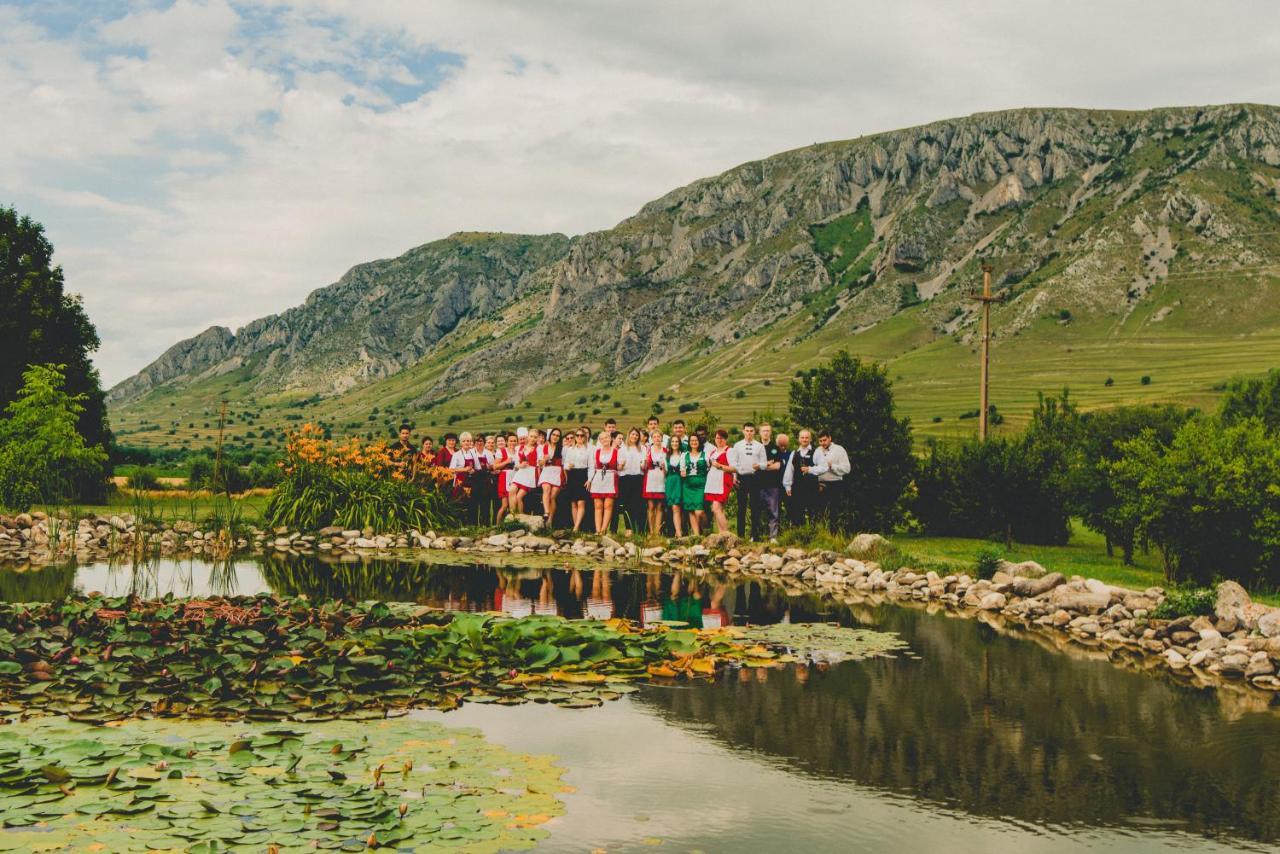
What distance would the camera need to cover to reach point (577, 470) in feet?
68.4

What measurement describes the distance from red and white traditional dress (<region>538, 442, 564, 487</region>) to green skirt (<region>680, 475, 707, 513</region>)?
8.74 ft

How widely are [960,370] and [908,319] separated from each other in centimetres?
3302

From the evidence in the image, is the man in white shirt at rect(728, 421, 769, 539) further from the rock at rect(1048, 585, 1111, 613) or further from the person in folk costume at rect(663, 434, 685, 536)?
the rock at rect(1048, 585, 1111, 613)

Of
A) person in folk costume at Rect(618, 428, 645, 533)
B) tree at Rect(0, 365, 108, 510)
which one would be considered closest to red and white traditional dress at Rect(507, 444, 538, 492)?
person in folk costume at Rect(618, 428, 645, 533)

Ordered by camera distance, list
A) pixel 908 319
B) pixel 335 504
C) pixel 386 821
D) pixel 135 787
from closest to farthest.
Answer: pixel 386 821 → pixel 135 787 → pixel 335 504 → pixel 908 319

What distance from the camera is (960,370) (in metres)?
132

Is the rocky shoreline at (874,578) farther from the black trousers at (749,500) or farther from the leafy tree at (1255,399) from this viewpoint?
the leafy tree at (1255,399)

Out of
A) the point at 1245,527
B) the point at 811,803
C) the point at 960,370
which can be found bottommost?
the point at 811,803

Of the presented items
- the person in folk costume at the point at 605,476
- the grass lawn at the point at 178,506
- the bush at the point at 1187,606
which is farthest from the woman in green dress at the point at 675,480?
the bush at the point at 1187,606

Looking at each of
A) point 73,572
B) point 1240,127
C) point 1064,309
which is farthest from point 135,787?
point 1240,127

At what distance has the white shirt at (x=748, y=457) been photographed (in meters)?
18.5

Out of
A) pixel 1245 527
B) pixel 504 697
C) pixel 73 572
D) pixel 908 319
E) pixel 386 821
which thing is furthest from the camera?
pixel 908 319

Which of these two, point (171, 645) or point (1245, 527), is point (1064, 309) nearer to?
point (1245, 527)

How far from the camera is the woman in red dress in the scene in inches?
738
